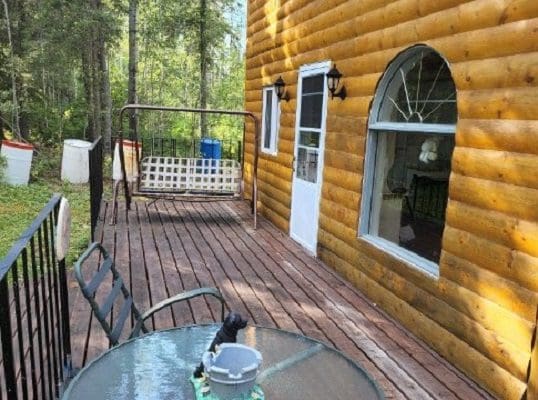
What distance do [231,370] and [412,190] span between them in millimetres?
2812

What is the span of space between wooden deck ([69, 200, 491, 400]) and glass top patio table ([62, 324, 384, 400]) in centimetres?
93

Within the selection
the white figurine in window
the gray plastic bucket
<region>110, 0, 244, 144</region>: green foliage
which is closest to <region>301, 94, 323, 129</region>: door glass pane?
the white figurine in window

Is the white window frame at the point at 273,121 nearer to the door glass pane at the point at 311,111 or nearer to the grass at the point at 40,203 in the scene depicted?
the door glass pane at the point at 311,111

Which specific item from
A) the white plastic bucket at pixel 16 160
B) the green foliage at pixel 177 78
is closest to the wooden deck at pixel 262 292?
the white plastic bucket at pixel 16 160

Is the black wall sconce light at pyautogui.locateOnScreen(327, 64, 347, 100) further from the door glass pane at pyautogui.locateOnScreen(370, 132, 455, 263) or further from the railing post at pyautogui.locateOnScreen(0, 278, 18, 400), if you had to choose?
the railing post at pyautogui.locateOnScreen(0, 278, 18, 400)

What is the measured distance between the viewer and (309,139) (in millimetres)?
5035

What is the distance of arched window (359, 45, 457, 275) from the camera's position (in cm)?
306

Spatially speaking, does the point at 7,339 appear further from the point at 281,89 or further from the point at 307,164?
the point at 281,89

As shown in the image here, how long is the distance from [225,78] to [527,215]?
21209 mm

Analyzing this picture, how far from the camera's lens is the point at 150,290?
12.2ft

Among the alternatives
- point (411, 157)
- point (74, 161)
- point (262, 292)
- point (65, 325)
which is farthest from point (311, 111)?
point (74, 161)

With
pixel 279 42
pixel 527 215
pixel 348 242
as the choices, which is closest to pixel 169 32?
pixel 279 42

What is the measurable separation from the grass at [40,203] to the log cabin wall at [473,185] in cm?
310

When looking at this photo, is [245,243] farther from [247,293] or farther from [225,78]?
[225,78]
